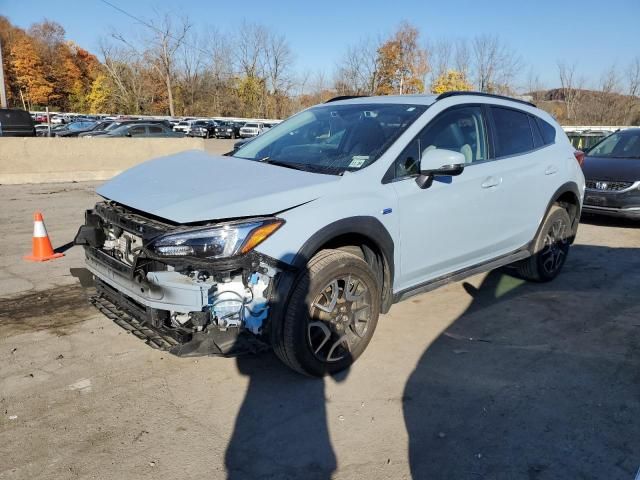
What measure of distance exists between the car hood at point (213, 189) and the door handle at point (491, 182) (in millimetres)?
1568

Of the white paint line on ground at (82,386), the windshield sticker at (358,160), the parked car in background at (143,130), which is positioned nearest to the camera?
the white paint line on ground at (82,386)

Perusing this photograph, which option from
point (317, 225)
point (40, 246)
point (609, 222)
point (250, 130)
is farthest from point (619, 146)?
point (250, 130)

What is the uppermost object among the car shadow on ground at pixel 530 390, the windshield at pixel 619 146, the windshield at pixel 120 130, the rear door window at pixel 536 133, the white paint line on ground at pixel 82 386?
the windshield at pixel 120 130

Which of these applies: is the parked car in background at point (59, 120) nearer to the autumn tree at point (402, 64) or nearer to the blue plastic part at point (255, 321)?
the autumn tree at point (402, 64)

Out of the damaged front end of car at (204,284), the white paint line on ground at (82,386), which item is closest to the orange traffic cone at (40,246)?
the white paint line on ground at (82,386)

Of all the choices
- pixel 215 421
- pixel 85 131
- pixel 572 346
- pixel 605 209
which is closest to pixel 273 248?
pixel 215 421

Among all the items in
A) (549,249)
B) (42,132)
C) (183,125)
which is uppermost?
(183,125)

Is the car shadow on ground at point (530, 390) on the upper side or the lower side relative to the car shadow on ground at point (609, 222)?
lower

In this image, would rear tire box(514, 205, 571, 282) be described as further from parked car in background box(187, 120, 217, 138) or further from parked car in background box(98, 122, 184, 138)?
parked car in background box(187, 120, 217, 138)

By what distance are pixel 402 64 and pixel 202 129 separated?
2435 cm

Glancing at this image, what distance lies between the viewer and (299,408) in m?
3.20

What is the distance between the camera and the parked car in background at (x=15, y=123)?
1962cm

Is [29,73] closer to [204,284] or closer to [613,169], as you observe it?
[613,169]

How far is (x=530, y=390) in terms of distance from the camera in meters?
3.46
